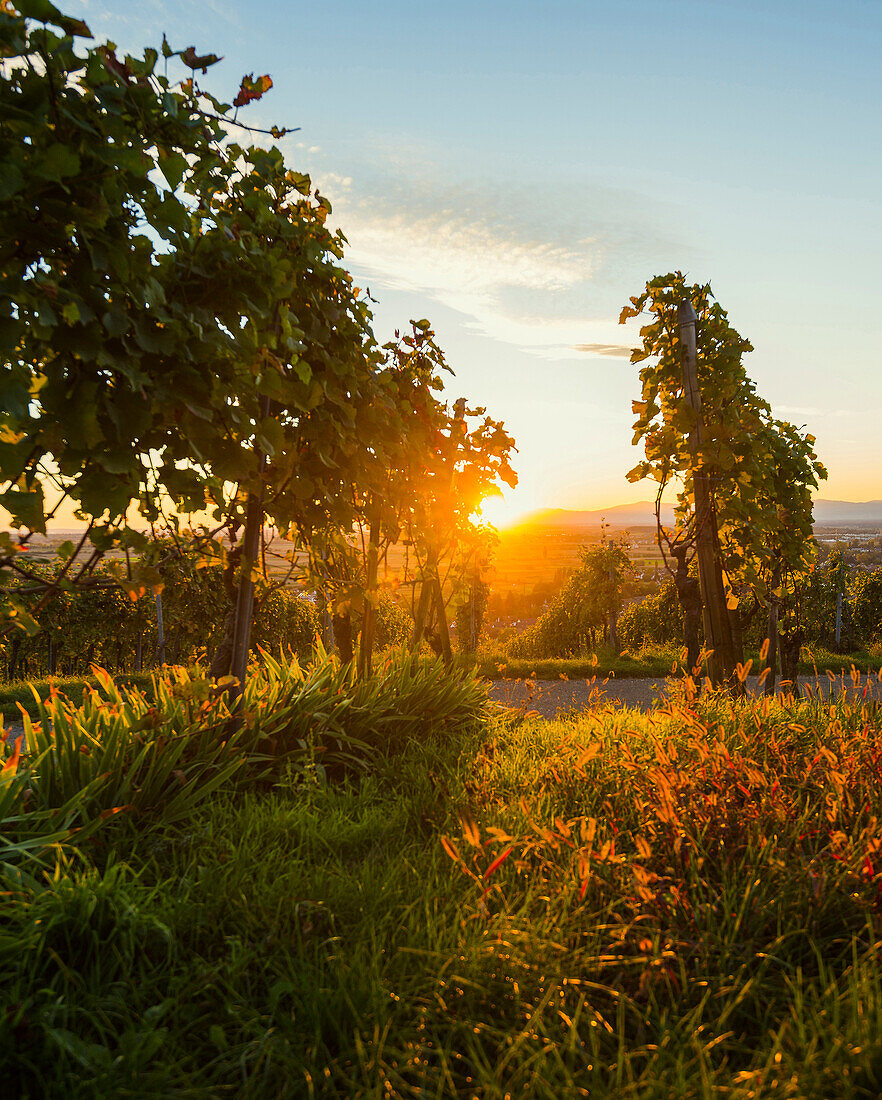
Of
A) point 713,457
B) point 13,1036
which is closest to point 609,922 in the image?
point 13,1036

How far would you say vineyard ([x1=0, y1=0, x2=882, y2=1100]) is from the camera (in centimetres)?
145

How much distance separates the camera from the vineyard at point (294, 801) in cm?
145

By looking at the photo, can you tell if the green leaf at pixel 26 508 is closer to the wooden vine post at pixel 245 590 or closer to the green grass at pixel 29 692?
the wooden vine post at pixel 245 590

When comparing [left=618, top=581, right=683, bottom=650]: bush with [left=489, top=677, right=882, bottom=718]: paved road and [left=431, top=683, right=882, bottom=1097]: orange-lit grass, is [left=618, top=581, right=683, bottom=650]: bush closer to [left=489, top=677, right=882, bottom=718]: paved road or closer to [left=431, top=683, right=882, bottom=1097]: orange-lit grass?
[left=489, top=677, right=882, bottom=718]: paved road

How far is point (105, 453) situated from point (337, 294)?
5.60 feet

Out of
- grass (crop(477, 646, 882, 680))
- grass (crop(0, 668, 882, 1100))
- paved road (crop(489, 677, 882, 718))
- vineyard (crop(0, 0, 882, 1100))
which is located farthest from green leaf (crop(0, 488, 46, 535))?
grass (crop(477, 646, 882, 680))

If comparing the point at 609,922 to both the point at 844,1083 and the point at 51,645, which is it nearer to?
the point at 844,1083

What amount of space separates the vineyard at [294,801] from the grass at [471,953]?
0.04 ft

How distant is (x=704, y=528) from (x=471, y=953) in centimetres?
407

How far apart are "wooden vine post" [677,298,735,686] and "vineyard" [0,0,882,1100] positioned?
0.81 m

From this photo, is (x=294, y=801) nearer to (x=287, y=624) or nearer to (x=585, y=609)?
(x=287, y=624)

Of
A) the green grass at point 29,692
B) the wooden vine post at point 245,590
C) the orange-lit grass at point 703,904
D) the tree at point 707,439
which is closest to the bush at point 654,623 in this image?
the tree at point 707,439

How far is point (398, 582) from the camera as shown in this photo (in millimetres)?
4695

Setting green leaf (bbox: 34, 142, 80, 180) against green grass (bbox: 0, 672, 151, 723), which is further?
green grass (bbox: 0, 672, 151, 723)
